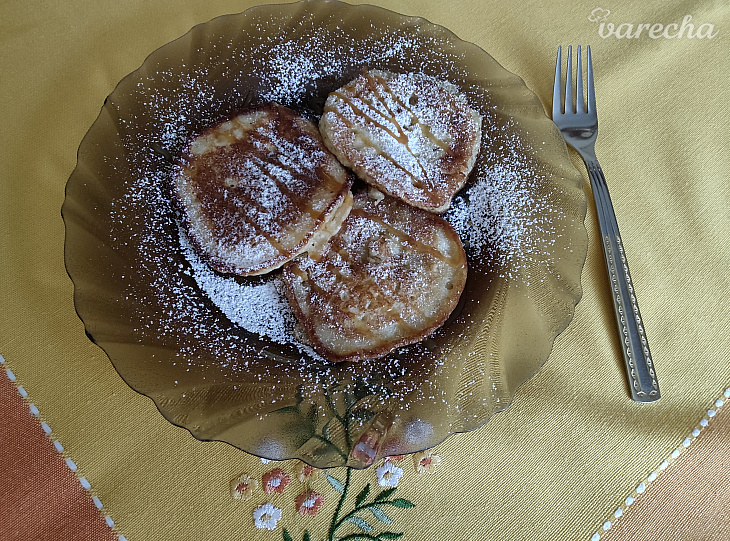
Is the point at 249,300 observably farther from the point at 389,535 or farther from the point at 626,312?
the point at 626,312

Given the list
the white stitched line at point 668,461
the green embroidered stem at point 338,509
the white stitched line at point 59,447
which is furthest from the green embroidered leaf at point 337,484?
the white stitched line at point 668,461

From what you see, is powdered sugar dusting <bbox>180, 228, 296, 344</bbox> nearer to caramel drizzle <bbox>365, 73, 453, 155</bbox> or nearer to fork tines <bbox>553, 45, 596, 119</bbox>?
caramel drizzle <bbox>365, 73, 453, 155</bbox>

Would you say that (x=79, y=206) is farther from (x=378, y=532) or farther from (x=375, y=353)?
(x=378, y=532)

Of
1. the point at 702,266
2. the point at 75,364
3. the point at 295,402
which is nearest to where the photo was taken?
the point at 295,402

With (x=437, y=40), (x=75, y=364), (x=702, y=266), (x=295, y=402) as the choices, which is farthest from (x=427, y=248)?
(x=75, y=364)

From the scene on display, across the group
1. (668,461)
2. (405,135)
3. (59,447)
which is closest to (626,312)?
(668,461)
